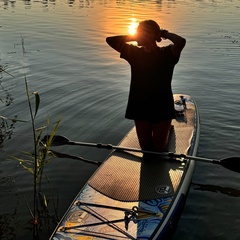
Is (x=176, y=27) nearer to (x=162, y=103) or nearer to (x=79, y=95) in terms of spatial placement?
(x=79, y=95)

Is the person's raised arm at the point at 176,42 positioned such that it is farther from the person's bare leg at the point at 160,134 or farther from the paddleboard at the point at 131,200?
the paddleboard at the point at 131,200

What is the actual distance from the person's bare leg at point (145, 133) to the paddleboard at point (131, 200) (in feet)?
0.89

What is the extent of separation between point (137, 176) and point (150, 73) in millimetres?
1657

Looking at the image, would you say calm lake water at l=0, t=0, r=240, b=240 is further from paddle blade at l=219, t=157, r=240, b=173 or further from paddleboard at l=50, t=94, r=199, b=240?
paddleboard at l=50, t=94, r=199, b=240

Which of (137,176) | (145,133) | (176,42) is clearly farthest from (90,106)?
(176,42)

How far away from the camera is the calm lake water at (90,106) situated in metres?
5.68

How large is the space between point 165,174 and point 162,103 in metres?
1.15

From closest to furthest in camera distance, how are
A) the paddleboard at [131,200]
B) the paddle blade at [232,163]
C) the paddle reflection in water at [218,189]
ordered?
the paddleboard at [131,200], the paddle blade at [232,163], the paddle reflection in water at [218,189]

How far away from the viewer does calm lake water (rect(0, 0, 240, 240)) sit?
5.68m

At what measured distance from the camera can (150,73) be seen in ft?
17.5

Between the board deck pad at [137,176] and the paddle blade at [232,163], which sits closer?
the board deck pad at [137,176]

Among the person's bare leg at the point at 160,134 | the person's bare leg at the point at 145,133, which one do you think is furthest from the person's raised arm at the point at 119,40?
the person's bare leg at the point at 160,134

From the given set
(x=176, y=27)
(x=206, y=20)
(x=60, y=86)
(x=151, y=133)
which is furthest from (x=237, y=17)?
(x=151, y=133)

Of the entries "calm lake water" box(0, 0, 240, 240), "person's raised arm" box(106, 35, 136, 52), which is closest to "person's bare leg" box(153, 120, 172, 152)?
"calm lake water" box(0, 0, 240, 240)
